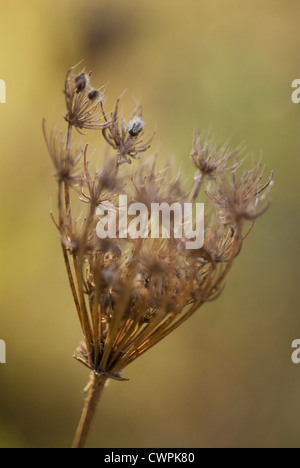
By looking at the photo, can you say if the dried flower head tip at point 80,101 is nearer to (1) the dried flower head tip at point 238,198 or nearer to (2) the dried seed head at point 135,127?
(2) the dried seed head at point 135,127

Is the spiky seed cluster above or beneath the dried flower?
beneath

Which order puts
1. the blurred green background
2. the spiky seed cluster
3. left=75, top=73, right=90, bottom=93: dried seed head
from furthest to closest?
the blurred green background
left=75, top=73, right=90, bottom=93: dried seed head
the spiky seed cluster

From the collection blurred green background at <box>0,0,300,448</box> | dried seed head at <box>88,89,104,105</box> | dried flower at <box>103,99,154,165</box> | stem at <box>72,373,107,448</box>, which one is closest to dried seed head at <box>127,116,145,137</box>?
dried flower at <box>103,99,154,165</box>

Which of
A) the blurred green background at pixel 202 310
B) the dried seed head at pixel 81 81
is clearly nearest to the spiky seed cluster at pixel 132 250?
the dried seed head at pixel 81 81

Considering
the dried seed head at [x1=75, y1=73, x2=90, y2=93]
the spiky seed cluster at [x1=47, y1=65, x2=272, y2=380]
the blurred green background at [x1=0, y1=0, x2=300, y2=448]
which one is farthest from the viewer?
the blurred green background at [x1=0, y1=0, x2=300, y2=448]

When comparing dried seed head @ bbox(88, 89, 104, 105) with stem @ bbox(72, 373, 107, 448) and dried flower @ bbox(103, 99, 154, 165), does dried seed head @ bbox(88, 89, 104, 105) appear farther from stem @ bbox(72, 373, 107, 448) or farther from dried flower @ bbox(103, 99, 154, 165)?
stem @ bbox(72, 373, 107, 448)

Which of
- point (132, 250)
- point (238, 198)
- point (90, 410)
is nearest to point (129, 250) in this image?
point (132, 250)

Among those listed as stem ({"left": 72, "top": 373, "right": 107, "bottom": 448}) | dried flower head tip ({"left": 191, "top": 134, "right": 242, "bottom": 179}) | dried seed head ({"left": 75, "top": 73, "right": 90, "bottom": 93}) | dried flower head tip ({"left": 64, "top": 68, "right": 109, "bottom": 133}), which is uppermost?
dried seed head ({"left": 75, "top": 73, "right": 90, "bottom": 93})
